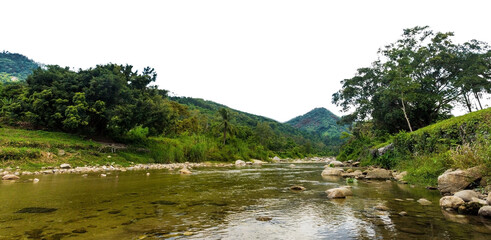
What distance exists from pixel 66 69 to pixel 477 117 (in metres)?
35.4

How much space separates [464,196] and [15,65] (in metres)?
187

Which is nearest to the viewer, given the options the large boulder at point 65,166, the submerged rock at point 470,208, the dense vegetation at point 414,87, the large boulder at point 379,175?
the submerged rock at point 470,208

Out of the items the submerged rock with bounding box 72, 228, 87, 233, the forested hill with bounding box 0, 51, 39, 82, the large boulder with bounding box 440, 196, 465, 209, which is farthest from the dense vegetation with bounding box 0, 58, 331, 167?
the forested hill with bounding box 0, 51, 39, 82

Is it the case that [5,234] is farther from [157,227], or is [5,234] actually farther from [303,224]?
[303,224]

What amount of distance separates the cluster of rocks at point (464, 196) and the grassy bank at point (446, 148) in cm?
39

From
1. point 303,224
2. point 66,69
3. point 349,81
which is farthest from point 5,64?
point 303,224

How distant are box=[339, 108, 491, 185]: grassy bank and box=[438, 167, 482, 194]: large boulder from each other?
0.79ft

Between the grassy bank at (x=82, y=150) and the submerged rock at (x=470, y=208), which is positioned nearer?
the submerged rock at (x=470, y=208)

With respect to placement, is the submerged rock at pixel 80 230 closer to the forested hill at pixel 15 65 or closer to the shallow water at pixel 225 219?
the shallow water at pixel 225 219

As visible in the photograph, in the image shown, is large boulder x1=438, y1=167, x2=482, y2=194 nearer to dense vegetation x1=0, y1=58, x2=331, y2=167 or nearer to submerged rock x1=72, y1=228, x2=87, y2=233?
submerged rock x1=72, y1=228, x2=87, y2=233

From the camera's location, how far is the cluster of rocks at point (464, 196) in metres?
5.19

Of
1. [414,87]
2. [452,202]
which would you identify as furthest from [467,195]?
[414,87]

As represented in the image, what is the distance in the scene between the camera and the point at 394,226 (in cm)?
438

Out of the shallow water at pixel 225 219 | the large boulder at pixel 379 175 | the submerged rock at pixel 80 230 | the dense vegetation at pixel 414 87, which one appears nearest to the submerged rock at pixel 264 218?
the shallow water at pixel 225 219
